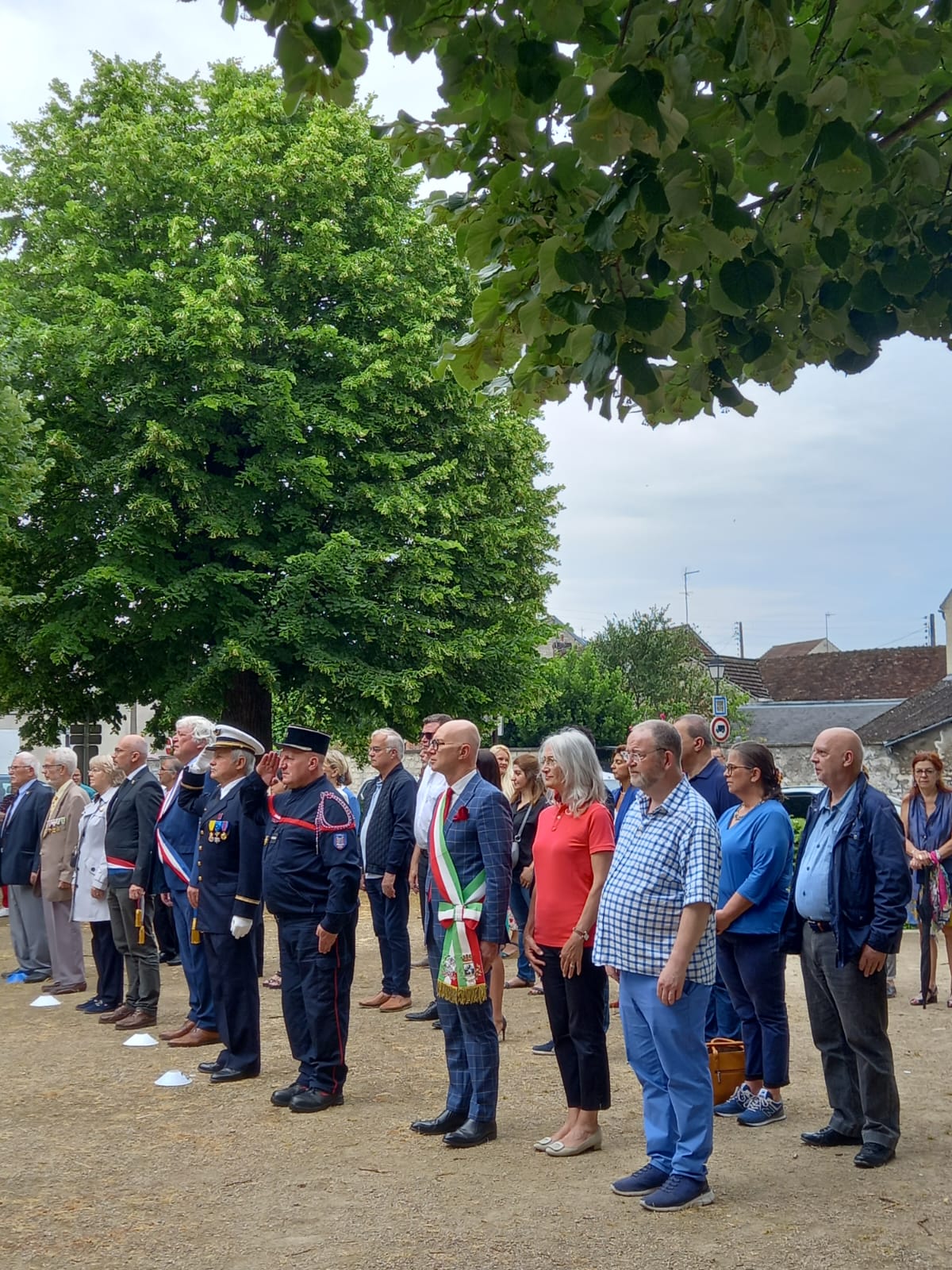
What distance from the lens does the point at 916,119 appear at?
160 inches

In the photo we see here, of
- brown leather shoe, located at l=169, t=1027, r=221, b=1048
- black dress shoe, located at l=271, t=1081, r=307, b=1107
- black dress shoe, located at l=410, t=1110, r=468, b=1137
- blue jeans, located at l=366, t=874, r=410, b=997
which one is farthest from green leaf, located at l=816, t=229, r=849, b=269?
blue jeans, located at l=366, t=874, r=410, b=997

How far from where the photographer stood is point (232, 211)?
69.5 ft

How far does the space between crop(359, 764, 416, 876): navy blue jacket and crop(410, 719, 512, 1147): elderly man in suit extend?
3.96 metres

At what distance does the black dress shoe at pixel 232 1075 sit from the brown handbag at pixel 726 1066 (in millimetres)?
3146

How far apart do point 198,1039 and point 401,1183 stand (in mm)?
3991

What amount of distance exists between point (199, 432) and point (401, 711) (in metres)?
5.54

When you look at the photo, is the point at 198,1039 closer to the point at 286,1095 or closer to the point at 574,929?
the point at 286,1095

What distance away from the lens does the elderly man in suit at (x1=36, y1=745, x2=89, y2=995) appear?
12.5 metres

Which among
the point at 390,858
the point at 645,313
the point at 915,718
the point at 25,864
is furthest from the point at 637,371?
the point at 915,718

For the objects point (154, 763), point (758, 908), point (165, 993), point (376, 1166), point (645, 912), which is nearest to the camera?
point (645, 912)

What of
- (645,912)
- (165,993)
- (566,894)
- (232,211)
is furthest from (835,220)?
(232,211)

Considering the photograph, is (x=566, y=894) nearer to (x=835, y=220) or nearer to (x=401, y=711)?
(x=835, y=220)

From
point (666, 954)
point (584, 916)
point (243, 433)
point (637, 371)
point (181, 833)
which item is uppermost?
point (243, 433)

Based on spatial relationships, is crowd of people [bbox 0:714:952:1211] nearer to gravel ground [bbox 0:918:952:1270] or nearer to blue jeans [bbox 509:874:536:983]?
gravel ground [bbox 0:918:952:1270]
